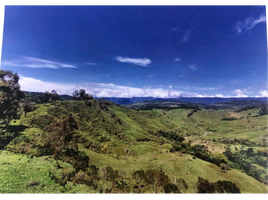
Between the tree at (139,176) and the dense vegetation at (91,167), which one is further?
the tree at (139,176)

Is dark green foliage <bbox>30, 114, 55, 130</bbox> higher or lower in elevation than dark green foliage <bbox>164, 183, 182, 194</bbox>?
higher

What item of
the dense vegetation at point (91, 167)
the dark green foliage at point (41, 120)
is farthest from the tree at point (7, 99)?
the dark green foliage at point (41, 120)

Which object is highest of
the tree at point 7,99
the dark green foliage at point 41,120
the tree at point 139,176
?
the tree at point 7,99

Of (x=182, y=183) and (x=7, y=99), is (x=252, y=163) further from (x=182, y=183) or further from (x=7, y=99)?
(x=7, y=99)

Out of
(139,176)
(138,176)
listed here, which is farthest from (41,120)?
(139,176)

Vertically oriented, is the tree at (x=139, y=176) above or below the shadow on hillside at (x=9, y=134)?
below

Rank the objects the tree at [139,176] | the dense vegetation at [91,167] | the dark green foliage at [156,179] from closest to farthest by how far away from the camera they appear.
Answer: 1. the dense vegetation at [91,167]
2. the dark green foliage at [156,179]
3. the tree at [139,176]

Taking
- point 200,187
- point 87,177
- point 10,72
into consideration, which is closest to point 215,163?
point 200,187

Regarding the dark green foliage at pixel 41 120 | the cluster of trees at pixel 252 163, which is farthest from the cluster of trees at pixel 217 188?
the dark green foliage at pixel 41 120

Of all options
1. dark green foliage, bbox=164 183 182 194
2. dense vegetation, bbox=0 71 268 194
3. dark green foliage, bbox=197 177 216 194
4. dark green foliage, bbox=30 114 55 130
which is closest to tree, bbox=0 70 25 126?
dense vegetation, bbox=0 71 268 194

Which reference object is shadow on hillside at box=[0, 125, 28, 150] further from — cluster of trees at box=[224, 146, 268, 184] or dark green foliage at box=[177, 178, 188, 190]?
cluster of trees at box=[224, 146, 268, 184]

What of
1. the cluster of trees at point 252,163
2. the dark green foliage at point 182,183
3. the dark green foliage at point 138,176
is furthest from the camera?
the cluster of trees at point 252,163

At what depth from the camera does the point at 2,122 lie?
2636cm

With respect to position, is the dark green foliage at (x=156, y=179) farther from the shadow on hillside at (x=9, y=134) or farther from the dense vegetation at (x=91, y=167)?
the shadow on hillside at (x=9, y=134)
